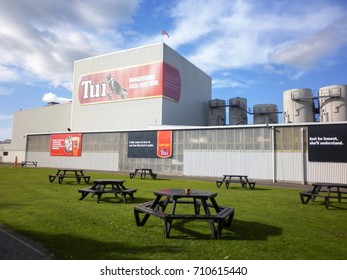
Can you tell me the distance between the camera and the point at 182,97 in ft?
138

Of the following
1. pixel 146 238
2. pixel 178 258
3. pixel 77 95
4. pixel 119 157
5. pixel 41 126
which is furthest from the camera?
pixel 41 126

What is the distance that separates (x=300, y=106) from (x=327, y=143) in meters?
20.7

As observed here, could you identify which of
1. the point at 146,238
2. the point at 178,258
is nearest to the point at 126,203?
the point at 146,238

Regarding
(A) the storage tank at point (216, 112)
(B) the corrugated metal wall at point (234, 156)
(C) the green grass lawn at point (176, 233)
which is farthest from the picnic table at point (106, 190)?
(A) the storage tank at point (216, 112)

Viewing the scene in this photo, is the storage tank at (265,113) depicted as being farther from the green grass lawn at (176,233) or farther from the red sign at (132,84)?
the green grass lawn at (176,233)

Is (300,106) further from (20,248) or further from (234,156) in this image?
(20,248)

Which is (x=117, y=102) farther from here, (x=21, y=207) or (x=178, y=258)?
(x=178, y=258)

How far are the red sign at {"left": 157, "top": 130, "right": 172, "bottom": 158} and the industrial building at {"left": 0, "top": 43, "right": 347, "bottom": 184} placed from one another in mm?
93

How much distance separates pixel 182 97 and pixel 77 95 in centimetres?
1684

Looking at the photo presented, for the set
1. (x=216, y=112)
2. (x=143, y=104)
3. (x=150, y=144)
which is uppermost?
(x=216, y=112)

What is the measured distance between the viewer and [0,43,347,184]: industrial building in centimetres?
2155

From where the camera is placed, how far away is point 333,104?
37.1 meters

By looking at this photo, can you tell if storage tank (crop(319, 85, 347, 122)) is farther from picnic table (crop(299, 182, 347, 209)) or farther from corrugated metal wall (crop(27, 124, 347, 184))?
picnic table (crop(299, 182, 347, 209))

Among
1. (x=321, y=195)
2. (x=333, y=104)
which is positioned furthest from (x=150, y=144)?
(x=333, y=104)
